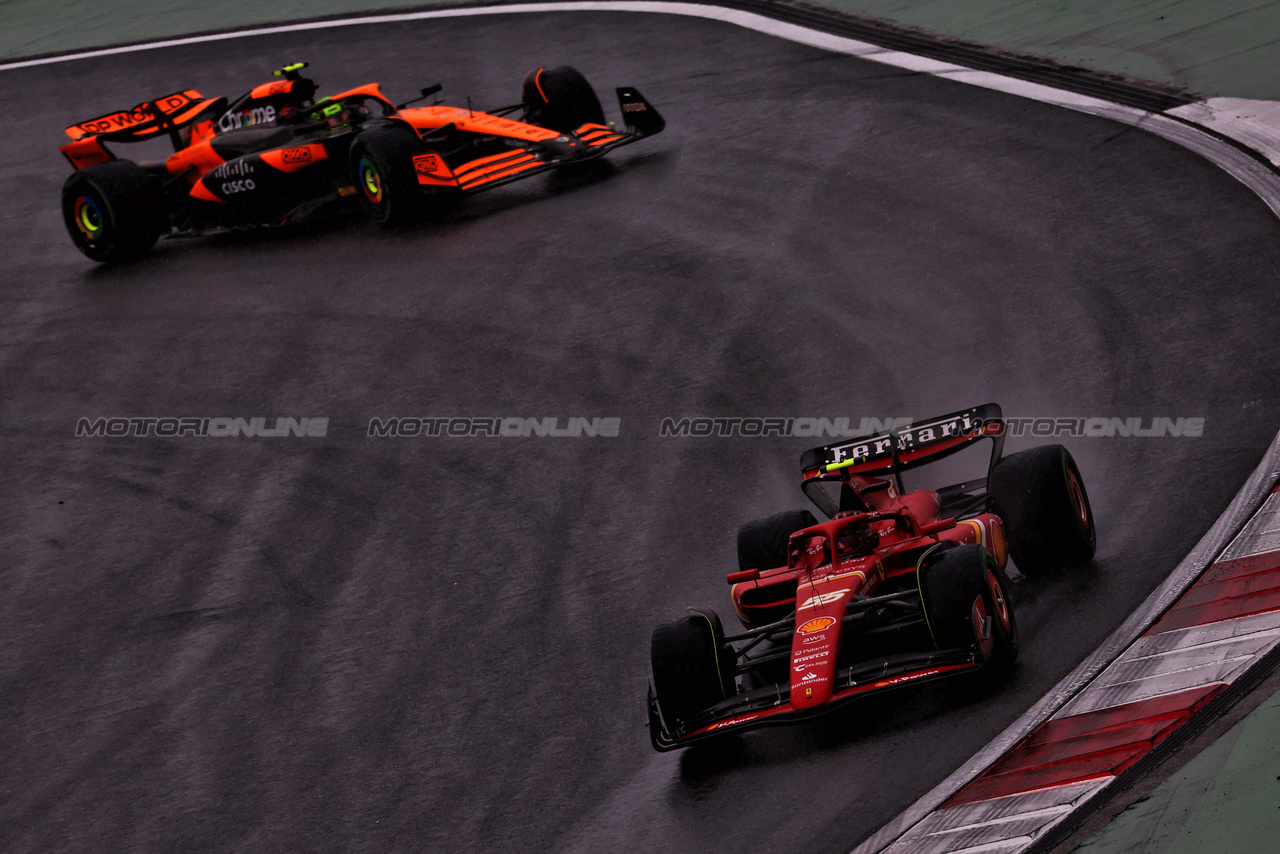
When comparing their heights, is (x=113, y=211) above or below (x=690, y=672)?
above

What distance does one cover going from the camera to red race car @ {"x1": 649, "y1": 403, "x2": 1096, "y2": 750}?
26.4ft

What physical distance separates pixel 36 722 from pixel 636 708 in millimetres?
4049

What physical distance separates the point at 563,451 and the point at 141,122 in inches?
332

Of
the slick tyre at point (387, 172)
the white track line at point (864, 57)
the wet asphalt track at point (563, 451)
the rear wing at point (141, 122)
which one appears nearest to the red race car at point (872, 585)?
the wet asphalt track at point (563, 451)

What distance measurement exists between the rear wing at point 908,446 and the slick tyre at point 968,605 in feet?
4.30

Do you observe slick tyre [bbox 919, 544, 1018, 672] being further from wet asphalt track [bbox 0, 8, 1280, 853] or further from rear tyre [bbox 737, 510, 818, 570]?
rear tyre [bbox 737, 510, 818, 570]

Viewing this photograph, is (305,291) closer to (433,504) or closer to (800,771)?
(433,504)

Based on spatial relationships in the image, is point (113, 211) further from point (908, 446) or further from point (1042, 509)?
point (1042, 509)

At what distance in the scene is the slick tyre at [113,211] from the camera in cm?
1706

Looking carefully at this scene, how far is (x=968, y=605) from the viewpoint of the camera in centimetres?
→ 793

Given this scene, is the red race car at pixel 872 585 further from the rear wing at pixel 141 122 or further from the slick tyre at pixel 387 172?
the rear wing at pixel 141 122

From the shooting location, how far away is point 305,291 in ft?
51.6

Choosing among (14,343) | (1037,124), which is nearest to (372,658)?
(14,343)

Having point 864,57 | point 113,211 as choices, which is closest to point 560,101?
point 864,57
